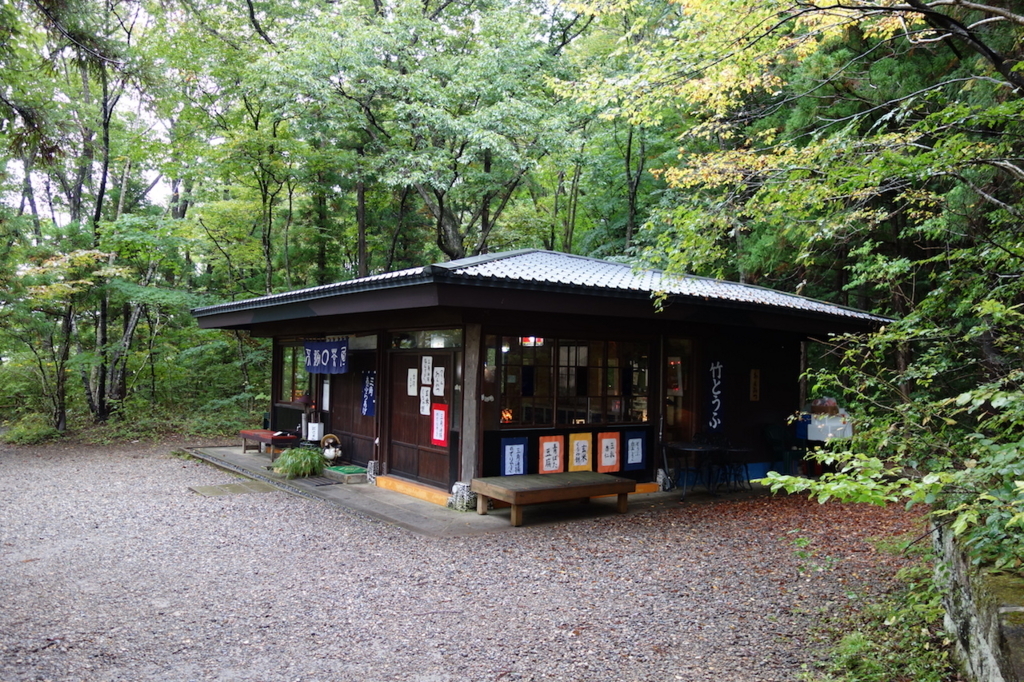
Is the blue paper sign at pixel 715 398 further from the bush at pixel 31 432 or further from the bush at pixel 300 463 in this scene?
the bush at pixel 31 432

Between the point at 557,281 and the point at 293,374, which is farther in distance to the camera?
the point at 293,374

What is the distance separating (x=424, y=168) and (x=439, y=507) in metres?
9.76

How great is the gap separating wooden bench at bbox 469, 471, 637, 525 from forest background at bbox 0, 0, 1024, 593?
2776mm

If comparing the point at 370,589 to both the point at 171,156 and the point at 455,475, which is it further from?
the point at 171,156

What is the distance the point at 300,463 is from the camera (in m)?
10.2

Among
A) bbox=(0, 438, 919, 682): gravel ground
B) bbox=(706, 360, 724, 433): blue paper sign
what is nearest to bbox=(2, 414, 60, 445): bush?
bbox=(0, 438, 919, 682): gravel ground

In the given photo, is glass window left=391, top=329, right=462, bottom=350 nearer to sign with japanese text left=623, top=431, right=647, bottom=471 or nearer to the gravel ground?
the gravel ground

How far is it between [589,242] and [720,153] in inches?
A: 516

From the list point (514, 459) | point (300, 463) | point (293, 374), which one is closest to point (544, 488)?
point (514, 459)

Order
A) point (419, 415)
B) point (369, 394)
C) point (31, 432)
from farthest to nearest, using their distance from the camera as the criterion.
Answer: point (31, 432), point (369, 394), point (419, 415)

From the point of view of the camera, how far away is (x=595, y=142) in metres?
17.4

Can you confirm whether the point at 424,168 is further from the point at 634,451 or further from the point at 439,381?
the point at 634,451

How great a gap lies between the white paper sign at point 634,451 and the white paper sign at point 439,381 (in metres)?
2.66

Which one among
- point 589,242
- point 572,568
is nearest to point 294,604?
point 572,568
